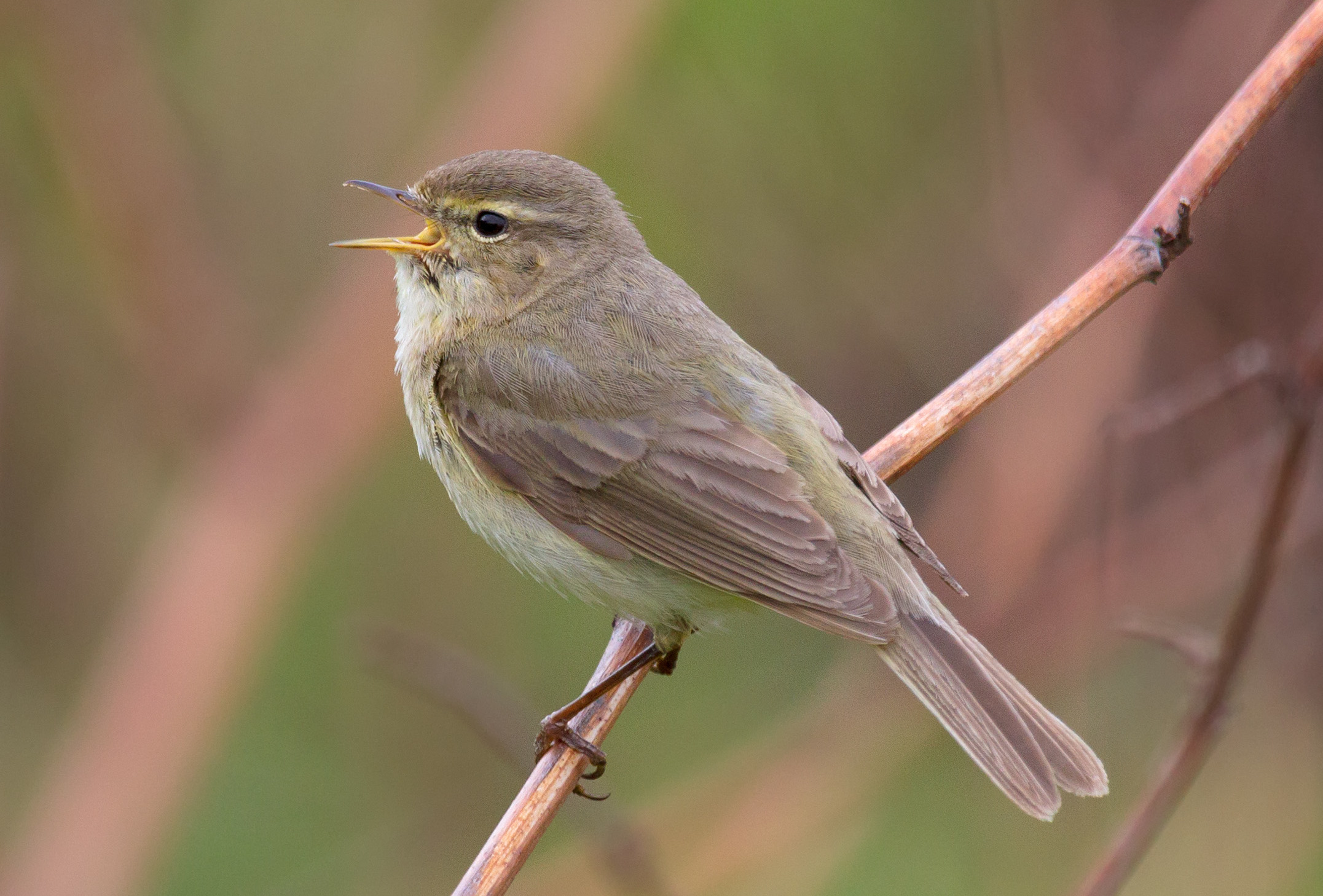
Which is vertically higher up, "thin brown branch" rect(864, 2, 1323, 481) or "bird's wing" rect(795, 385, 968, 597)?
"thin brown branch" rect(864, 2, 1323, 481)

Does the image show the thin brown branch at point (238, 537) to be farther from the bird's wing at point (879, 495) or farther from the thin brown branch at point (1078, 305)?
the bird's wing at point (879, 495)

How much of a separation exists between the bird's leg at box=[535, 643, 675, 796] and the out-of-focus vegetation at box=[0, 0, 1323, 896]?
547mm

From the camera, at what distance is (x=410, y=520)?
6.09 metres

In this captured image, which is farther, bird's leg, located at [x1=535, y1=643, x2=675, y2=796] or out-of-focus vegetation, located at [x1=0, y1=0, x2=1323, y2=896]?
out-of-focus vegetation, located at [x1=0, y1=0, x2=1323, y2=896]

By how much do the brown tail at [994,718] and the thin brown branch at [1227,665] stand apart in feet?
0.61

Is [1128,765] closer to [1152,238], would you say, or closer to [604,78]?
[1152,238]

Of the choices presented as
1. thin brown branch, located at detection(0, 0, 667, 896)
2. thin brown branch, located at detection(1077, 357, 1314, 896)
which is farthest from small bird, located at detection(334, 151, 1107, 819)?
thin brown branch, located at detection(0, 0, 667, 896)

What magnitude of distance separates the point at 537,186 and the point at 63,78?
2.28 m

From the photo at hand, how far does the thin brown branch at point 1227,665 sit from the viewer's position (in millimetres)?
3170

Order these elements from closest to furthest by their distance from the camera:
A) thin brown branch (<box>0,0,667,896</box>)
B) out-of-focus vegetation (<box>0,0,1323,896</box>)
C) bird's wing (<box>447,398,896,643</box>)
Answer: bird's wing (<box>447,398,896,643</box>), thin brown branch (<box>0,0,667,896</box>), out-of-focus vegetation (<box>0,0,1323,896</box>)

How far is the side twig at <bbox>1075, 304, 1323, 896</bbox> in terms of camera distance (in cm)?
317

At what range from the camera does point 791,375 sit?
17.3 ft

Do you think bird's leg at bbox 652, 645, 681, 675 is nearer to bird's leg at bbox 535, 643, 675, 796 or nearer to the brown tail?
bird's leg at bbox 535, 643, 675, 796

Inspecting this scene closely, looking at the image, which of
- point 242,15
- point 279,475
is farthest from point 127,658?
point 242,15
